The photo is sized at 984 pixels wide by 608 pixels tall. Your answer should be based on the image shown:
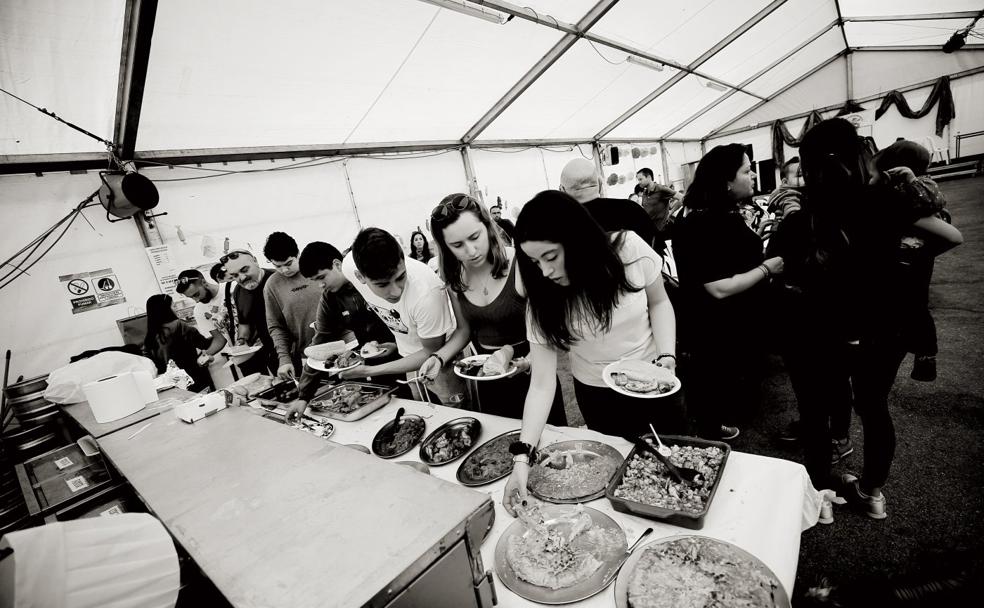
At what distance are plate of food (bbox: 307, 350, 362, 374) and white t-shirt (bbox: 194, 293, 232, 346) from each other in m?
2.67

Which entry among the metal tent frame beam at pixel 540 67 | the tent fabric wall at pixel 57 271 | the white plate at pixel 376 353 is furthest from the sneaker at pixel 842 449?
the tent fabric wall at pixel 57 271

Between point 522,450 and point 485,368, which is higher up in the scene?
point 485,368

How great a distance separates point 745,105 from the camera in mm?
12820

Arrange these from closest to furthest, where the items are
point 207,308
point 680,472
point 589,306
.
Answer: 1. point 680,472
2. point 589,306
3. point 207,308

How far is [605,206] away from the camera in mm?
2594

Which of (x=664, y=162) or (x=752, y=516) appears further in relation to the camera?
(x=664, y=162)

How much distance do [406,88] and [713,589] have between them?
17.2ft

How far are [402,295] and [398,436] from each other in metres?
0.77

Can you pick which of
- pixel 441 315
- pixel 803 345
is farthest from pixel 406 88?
pixel 803 345

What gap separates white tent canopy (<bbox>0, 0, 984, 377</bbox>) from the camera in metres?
2.99

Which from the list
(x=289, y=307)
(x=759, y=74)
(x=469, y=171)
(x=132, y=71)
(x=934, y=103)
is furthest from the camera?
(x=934, y=103)

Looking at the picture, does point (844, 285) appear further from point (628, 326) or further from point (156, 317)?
point (156, 317)

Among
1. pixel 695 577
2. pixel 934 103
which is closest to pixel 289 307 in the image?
pixel 695 577

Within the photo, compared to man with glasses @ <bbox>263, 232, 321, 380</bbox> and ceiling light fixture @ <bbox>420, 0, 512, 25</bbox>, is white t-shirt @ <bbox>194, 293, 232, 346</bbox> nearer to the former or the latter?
man with glasses @ <bbox>263, 232, 321, 380</bbox>
